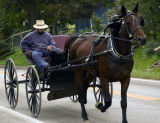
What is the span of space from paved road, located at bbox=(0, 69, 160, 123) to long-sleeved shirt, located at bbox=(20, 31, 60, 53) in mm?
1597

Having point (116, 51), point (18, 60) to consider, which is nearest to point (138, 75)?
point (116, 51)

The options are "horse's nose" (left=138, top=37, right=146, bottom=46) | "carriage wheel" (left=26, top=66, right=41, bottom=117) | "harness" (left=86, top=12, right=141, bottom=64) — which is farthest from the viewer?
"carriage wheel" (left=26, top=66, right=41, bottom=117)

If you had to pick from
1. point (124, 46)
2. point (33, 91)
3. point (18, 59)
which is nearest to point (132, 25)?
point (124, 46)

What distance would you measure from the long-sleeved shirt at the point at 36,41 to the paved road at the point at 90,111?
5.24 feet

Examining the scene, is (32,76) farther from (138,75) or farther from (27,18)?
(27,18)

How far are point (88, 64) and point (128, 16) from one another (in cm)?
140

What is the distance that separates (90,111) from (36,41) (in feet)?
7.29

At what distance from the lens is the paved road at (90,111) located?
8828 mm

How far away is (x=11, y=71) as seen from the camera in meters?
11.2

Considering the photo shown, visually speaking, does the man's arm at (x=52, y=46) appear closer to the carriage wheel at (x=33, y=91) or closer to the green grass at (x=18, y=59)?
the carriage wheel at (x=33, y=91)

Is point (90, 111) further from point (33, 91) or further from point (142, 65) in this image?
point (142, 65)

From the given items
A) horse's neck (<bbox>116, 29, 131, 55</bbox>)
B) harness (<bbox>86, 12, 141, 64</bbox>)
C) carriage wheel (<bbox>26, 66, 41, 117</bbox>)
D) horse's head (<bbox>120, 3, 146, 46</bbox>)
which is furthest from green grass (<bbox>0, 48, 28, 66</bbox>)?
horse's head (<bbox>120, 3, 146, 46</bbox>)

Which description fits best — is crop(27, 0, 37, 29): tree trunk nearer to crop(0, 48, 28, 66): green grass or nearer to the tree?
crop(0, 48, 28, 66): green grass

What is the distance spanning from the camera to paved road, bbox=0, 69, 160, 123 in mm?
8828
